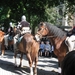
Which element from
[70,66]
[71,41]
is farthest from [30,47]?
[70,66]

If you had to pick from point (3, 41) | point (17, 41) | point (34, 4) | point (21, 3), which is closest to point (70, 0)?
point (34, 4)

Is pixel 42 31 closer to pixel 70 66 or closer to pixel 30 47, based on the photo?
pixel 30 47

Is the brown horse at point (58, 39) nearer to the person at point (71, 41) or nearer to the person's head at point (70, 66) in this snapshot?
the person at point (71, 41)

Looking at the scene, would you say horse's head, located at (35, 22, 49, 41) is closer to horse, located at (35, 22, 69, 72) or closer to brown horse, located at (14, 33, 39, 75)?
horse, located at (35, 22, 69, 72)

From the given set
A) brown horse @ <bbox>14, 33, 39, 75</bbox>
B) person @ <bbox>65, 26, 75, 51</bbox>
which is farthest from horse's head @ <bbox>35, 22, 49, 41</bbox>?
person @ <bbox>65, 26, 75, 51</bbox>

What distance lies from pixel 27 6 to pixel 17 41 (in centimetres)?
1192

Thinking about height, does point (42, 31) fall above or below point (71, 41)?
above

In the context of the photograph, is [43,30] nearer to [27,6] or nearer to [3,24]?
[27,6]

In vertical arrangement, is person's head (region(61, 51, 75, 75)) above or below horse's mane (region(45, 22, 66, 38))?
below

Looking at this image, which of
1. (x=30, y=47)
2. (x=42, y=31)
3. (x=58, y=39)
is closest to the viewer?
(x=58, y=39)

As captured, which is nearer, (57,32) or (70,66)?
(70,66)

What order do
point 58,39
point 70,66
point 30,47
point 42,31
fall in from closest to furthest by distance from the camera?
point 70,66 < point 58,39 < point 42,31 < point 30,47

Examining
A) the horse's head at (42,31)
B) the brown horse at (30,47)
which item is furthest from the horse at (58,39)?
the brown horse at (30,47)

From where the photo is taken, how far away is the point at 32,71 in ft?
30.2
